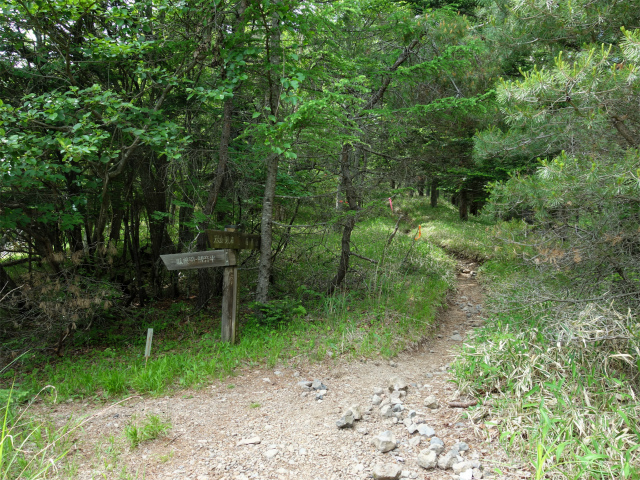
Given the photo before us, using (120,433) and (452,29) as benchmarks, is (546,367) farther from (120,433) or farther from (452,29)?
(452,29)

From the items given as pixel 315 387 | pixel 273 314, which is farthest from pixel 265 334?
pixel 315 387

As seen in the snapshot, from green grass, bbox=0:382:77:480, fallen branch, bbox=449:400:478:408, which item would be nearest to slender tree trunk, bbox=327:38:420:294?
fallen branch, bbox=449:400:478:408

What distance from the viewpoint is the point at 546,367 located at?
12.0 ft

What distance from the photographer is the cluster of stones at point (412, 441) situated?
280cm

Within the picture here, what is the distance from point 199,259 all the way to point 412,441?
353 centimetres

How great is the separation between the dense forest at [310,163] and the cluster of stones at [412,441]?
2.18 feet

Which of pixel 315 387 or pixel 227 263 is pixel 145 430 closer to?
pixel 315 387

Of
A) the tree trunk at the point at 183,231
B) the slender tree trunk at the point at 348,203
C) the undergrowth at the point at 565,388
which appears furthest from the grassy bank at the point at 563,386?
the tree trunk at the point at 183,231

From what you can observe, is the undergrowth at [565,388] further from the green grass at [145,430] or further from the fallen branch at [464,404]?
the green grass at [145,430]

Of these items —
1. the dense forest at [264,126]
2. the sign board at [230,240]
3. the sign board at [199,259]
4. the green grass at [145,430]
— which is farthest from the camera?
the sign board at [230,240]

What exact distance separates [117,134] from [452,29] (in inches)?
238

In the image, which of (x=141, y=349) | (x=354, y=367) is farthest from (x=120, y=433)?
(x=141, y=349)

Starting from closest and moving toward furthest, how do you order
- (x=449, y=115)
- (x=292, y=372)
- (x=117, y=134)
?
(x=292, y=372), (x=117, y=134), (x=449, y=115)

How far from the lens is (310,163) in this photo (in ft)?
26.2
